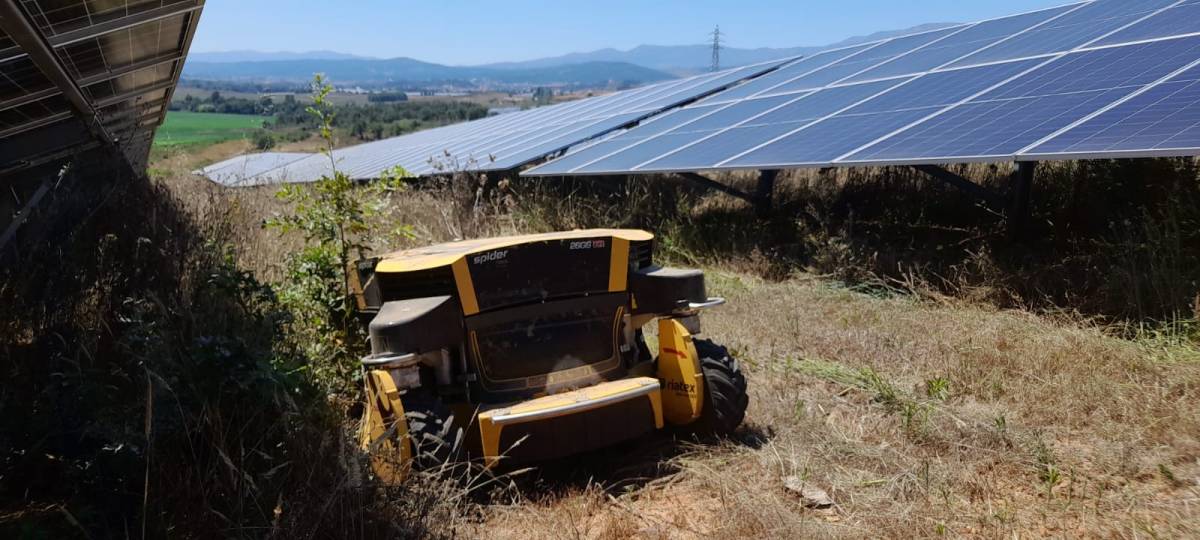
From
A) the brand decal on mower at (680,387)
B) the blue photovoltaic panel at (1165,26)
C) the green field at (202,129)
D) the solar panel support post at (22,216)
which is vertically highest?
the blue photovoltaic panel at (1165,26)

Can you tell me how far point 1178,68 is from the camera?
7.01 meters

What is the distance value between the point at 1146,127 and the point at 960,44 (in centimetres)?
673

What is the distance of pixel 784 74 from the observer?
14758 mm

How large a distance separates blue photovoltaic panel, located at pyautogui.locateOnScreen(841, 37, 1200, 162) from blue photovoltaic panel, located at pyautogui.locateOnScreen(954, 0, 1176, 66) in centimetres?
126

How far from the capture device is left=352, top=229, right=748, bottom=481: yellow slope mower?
134 inches

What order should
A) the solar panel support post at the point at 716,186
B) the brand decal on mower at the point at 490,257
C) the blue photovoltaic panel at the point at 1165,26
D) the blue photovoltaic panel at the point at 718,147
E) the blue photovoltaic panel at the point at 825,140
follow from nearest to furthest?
the brand decal on mower at the point at 490,257
the blue photovoltaic panel at the point at 825,140
the blue photovoltaic panel at the point at 1165,26
the blue photovoltaic panel at the point at 718,147
the solar panel support post at the point at 716,186

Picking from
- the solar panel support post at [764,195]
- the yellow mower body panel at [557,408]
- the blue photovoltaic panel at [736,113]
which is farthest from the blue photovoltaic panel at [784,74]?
the yellow mower body panel at [557,408]

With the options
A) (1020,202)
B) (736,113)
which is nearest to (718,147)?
(736,113)

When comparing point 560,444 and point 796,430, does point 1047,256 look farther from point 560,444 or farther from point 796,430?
point 560,444

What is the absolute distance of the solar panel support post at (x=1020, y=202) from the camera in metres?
7.30

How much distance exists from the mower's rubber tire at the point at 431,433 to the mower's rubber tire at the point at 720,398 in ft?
4.06

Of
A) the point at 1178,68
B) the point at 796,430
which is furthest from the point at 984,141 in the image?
the point at 796,430

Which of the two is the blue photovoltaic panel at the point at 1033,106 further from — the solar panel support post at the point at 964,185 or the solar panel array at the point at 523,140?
the solar panel array at the point at 523,140

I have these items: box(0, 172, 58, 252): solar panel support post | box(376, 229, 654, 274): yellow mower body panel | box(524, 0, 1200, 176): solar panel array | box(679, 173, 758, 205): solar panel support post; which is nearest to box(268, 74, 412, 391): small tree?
box(376, 229, 654, 274): yellow mower body panel
